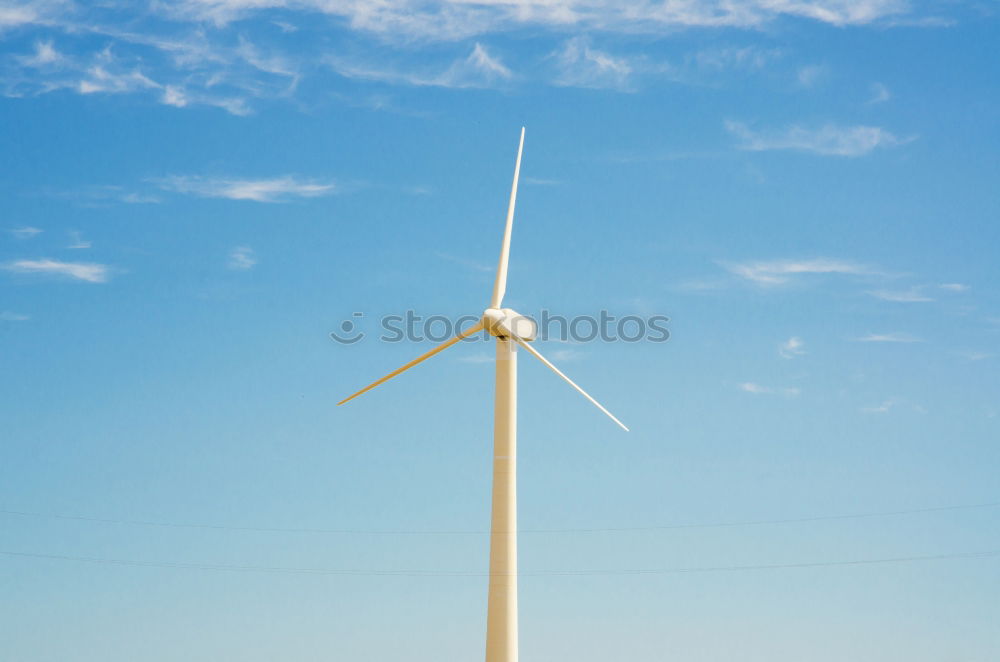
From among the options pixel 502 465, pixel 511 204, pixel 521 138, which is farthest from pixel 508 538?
pixel 521 138

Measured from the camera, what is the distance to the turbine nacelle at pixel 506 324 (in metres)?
60.7

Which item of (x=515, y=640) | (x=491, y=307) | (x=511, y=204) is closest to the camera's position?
(x=515, y=640)

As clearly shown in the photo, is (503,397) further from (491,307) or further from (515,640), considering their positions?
(515,640)

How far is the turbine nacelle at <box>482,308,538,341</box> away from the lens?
199ft

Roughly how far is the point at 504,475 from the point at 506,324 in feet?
22.8

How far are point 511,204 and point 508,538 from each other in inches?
716

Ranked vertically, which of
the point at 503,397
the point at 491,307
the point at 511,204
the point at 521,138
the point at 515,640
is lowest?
the point at 515,640

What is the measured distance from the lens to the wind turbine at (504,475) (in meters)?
57.9

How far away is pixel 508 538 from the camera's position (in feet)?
193

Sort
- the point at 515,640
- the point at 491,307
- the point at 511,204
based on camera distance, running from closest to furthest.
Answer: the point at 515,640 < the point at 491,307 < the point at 511,204

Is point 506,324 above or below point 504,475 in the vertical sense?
above

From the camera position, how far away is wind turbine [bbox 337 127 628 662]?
57875mm

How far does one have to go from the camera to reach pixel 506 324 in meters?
60.8

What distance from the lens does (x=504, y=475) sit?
59406mm
